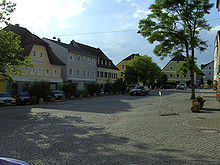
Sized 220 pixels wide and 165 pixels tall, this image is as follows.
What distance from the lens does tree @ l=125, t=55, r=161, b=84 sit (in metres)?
70.5

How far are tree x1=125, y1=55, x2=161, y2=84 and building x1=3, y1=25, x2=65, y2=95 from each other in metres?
24.5

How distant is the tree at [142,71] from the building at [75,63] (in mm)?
10130

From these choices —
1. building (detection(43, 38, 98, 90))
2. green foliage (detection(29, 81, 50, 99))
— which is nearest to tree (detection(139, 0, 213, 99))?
green foliage (detection(29, 81, 50, 99))

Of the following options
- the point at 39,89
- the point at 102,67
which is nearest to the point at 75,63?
the point at 102,67

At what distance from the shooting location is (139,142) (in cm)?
900

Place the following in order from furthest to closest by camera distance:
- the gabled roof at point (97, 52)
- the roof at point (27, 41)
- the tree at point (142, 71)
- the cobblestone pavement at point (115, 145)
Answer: the tree at point (142, 71) → the gabled roof at point (97, 52) → the roof at point (27, 41) → the cobblestone pavement at point (115, 145)

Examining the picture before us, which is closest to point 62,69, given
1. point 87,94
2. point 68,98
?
point 87,94

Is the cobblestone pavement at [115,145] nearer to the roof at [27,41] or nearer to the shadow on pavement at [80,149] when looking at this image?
the shadow on pavement at [80,149]

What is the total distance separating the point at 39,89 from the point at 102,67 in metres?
40.0

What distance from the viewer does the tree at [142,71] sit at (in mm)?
70500

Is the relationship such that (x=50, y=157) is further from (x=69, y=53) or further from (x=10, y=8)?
(x=69, y=53)

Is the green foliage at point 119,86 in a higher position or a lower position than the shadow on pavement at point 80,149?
higher

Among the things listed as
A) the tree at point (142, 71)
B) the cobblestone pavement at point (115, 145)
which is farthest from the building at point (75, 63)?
the cobblestone pavement at point (115, 145)

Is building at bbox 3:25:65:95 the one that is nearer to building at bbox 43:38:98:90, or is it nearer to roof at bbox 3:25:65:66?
roof at bbox 3:25:65:66
